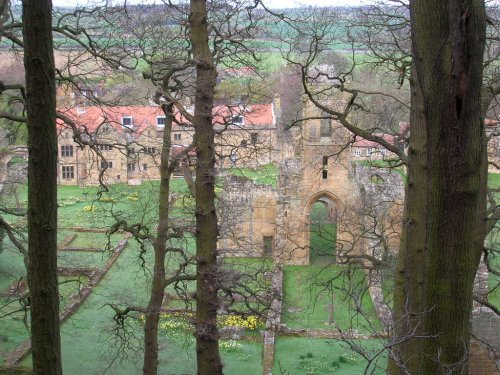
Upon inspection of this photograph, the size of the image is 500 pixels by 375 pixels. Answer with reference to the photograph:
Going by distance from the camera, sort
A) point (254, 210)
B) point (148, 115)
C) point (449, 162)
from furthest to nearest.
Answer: point (254, 210) < point (148, 115) < point (449, 162)

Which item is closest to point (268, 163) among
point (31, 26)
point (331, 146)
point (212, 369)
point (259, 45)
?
point (331, 146)

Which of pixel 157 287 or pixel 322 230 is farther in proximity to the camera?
pixel 322 230

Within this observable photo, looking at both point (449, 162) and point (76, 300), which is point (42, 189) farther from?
point (76, 300)

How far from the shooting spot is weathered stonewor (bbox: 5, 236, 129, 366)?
1444 cm

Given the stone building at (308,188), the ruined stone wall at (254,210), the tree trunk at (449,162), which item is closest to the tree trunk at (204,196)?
the tree trunk at (449,162)

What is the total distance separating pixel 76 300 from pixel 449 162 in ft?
55.9

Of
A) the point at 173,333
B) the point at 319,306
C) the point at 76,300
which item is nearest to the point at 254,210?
the point at 319,306

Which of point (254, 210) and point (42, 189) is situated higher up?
point (42, 189)

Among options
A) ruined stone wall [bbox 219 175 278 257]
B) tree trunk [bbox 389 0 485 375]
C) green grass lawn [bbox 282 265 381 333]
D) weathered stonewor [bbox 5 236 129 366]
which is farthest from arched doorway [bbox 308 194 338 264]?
tree trunk [bbox 389 0 485 375]

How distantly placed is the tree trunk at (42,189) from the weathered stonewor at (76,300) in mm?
6415

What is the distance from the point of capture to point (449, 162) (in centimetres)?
350

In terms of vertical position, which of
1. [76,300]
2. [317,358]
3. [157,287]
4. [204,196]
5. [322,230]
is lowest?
[317,358]

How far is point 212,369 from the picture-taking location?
827 centimetres

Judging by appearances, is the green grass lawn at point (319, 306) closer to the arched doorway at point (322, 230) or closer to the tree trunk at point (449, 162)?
the arched doorway at point (322, 230)
